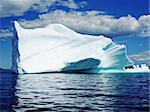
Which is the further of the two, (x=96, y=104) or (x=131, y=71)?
(x=131, y=71)

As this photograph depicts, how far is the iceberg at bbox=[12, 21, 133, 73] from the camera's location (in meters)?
50.9

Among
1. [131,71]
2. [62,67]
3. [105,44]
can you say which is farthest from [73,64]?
[131,71]

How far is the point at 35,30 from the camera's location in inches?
2274

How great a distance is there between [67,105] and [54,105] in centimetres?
58

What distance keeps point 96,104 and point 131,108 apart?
177 centimetres

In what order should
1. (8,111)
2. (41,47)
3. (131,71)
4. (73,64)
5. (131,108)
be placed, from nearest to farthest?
(8,111)
(131,108)
(73,64)
(41,47)
(131,71)

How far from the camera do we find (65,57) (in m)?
53.6

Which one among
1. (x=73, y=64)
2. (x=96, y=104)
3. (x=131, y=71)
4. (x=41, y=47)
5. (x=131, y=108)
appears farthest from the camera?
(x=131, y=71)

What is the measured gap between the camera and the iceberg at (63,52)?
50938 millimetres

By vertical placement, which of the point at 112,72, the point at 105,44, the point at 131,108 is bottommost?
the point at 131,108

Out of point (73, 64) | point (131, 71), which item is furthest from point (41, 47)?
point (131, 71)

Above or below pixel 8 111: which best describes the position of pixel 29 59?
above

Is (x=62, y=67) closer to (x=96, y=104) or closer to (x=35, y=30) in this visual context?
(x=35, y=30)

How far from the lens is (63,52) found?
179 feet
